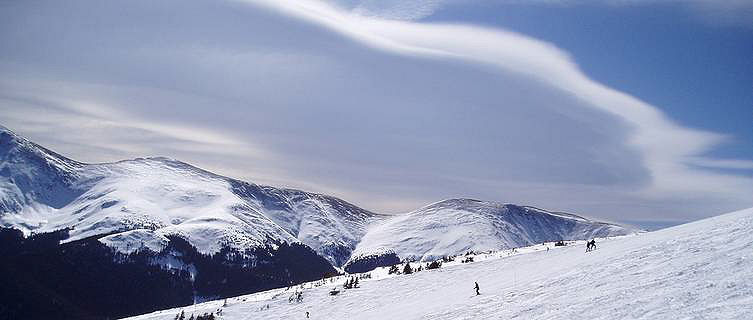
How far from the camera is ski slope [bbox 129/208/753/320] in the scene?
1071cm

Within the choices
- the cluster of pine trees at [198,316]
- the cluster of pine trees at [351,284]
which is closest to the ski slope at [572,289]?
the cluster of pine trees at [351,284]

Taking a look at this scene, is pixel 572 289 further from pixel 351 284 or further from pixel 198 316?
pixel 198 316

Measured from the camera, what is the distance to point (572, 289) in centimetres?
1461

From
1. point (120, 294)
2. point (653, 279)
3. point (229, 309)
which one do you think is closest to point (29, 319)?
point (120, 294)

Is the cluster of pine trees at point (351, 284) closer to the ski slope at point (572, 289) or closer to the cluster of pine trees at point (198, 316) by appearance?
the ski slope at point (572, 289)

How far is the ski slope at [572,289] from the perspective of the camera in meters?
10.7

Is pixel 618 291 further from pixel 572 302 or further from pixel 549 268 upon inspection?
pixel 549 268

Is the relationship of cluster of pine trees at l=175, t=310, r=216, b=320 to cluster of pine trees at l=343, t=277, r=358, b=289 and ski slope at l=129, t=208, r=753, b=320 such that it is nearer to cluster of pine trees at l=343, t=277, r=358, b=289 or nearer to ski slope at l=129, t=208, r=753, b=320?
ski slope at l=129, t=208, r=753, b=320

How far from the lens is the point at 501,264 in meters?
25.3

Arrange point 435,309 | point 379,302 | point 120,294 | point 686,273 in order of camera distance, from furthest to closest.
Answer: point 120,294 < point 379,302 < point 435,309 < point 686,273

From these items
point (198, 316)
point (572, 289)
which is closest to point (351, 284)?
point (198, 316)

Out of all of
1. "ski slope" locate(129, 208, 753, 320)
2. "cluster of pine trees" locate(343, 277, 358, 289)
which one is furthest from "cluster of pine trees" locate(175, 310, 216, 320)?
"cluster of pine trees" locate(343, 277, 358, 289)

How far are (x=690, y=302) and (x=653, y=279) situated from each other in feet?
9.23

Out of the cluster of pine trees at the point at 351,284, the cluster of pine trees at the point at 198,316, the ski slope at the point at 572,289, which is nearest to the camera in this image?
the ski slope at the point at 572,289
